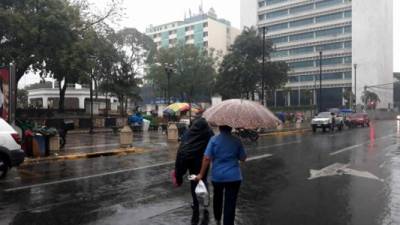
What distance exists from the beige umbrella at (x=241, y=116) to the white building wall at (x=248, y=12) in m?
111

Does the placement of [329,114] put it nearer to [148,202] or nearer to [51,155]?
[51,155]

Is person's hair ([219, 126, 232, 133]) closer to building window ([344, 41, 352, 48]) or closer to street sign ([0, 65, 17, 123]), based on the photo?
street sign ([0, 65, 17, 123])

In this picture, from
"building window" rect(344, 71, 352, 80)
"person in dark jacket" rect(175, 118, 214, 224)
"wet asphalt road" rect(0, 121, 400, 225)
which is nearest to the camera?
"person in dark jacket" rect(175, 118, 214, 224)

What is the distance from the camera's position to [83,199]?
9.09 metres

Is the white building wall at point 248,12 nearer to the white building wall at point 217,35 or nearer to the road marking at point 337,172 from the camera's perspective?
the white building wall at point 217,35

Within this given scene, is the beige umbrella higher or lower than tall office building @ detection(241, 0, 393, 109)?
lower

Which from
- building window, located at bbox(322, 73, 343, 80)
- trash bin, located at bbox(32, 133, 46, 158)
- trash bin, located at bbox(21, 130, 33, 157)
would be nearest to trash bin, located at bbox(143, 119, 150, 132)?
trash bin, located at bbox(32, 133, 46, 158)

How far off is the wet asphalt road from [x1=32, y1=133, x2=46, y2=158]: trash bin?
1.63m

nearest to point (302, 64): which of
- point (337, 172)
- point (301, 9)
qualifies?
point (301, 9)

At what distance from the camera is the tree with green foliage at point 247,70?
2219 inches

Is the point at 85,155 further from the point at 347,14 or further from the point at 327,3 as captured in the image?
the point at 327,3

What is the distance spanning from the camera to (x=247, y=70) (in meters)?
56.4

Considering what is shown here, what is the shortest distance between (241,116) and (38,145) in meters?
12.8

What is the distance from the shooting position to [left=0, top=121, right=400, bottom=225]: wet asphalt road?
7562mm
